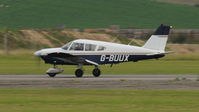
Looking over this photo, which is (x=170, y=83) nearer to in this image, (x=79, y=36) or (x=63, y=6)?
(x=79, y=36)

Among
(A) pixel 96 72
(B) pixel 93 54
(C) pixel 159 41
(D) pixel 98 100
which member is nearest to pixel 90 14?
(A) pixel 96 72

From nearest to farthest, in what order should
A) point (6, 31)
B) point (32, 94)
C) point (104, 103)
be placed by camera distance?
point (104, 103) < point (32, 94) < point (6, 31)

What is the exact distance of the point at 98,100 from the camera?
2409cm

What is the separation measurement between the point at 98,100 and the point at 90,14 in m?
91.7

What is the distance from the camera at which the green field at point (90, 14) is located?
363ft

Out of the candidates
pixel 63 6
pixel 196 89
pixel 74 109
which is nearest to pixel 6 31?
pixel 63 6

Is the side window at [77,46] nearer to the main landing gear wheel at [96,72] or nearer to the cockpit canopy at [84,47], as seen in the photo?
the cockpit canopy at [84,47]

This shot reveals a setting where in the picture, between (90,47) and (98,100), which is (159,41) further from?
(98,100)

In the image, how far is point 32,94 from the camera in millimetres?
26516

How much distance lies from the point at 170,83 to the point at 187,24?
84.6 m

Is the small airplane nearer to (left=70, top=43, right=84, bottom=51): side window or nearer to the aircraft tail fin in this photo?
(left=70, top=43, right=84, bottom=51): side window

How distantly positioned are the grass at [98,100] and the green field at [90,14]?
3119 inches

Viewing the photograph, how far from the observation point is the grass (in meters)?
21.3

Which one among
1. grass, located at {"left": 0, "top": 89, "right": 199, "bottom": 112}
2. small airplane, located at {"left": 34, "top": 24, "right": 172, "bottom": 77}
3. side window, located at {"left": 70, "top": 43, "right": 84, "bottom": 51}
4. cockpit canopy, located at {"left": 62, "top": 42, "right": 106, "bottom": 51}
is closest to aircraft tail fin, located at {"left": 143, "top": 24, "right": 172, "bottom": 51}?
small airplane, located at {"left": 34, "top": 24, "right": 172, "bottom": 77}
